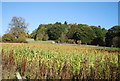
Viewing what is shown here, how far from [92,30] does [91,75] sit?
2873 cm

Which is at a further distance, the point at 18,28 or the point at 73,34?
the point at 73,34

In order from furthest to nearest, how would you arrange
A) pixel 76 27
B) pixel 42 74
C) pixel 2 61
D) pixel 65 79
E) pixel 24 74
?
1. pixel 76 27
2. pixel 2 61
3. pixel 24 74
4. pixel 42 74
5. pixel 65 79

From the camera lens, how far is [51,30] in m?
33.9

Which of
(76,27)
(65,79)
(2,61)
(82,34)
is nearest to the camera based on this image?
(65,79)

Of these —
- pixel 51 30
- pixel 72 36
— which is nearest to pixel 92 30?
pixel 72 36

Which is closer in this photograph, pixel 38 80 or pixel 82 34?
pixel 38 80

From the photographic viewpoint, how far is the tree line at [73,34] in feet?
69.6

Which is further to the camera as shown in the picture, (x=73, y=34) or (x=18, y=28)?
(x=73, y=34)

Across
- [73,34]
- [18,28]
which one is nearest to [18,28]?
[18,28]

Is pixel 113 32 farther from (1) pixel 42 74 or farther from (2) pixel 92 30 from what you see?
(1) pixel 42 74

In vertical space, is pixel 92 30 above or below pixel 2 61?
above

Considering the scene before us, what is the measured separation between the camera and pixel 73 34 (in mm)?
30969

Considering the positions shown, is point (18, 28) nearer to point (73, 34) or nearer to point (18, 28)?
point (18, 28)

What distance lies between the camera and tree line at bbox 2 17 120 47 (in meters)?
21.2
